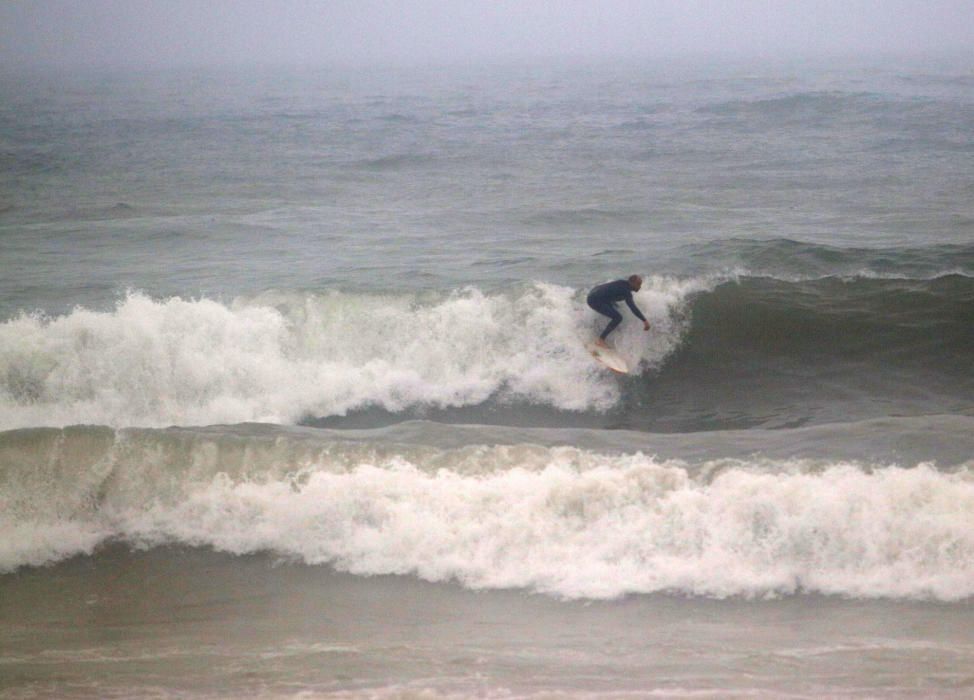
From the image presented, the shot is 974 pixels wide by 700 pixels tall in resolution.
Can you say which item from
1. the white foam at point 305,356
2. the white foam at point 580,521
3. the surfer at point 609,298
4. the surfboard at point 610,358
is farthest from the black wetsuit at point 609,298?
the white foam at point 580,521

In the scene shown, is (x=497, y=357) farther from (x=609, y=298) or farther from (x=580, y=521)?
(x=580, y=521)

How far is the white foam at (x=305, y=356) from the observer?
1076cm

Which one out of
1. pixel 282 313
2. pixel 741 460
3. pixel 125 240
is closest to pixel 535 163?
pixel 125 240

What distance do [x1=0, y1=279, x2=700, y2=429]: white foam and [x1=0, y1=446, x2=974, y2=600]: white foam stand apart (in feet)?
9.66

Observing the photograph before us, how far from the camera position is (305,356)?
11547mm

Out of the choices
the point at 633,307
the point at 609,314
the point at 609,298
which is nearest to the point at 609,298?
the point at 609,298

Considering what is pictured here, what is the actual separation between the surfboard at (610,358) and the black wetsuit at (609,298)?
19 centimetres

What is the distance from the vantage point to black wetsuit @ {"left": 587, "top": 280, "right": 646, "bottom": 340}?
37.1ft

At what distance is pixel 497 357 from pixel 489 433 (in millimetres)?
2658

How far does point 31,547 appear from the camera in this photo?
7.18 metres

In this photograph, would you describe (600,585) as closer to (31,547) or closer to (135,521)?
(135,521)

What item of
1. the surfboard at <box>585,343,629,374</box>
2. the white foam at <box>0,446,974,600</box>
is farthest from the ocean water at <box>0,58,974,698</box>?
the surfboard at <box>585,343,629,374</box>

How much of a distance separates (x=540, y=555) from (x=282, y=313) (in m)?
6.46

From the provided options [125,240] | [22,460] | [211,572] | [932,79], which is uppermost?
[932,79]
